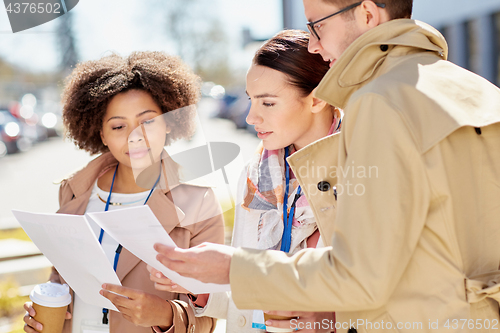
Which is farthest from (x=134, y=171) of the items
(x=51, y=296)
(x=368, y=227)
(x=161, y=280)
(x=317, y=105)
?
(x=368, y=227)

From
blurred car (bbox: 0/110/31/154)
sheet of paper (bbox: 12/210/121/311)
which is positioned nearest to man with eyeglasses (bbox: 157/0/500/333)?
sheet of paper (bbox: 12/210/121/311)

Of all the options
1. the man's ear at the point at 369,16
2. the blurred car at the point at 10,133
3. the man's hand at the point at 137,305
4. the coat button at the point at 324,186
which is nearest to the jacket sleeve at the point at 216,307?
the man's hand at the point at 137,305

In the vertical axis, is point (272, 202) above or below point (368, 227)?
below

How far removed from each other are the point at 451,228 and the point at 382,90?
1.22ft

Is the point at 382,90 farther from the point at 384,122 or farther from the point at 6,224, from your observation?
the point at 6,224

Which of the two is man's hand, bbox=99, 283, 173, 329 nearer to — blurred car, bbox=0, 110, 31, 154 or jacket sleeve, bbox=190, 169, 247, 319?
jacket sleeve, bbox=190, 169, 247, 319

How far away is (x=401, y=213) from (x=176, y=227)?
51.8 inches

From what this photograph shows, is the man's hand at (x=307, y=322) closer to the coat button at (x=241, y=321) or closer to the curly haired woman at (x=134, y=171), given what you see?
the coat button at (x=241, y=321)

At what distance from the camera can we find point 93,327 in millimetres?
2109

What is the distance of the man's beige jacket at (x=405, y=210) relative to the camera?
1.05 meters

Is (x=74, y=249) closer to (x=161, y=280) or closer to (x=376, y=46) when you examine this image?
(x=161, y=280)

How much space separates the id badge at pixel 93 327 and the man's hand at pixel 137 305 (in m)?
0.32

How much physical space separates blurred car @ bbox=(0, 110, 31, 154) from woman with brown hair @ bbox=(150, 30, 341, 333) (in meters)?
17.0

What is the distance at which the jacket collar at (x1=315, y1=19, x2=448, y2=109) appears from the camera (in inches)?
48.9
